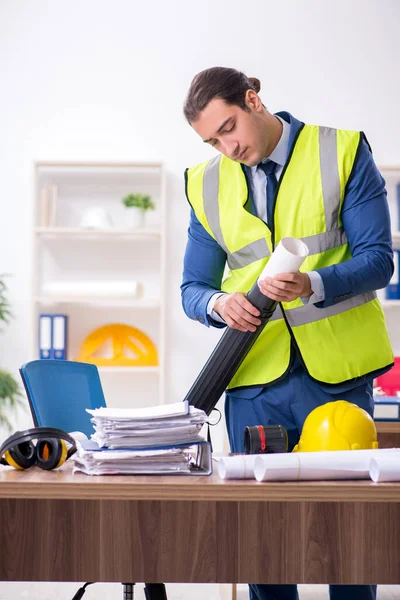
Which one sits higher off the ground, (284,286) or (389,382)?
(284,286)

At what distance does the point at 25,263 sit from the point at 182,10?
1796 millimetres

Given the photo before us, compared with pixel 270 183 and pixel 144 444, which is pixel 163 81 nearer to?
pixel 270 183

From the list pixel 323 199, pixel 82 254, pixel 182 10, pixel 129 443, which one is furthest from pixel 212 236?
pixel 182 10

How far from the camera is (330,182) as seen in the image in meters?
1.65

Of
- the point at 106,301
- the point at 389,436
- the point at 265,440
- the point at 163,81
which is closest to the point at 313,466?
the point at 265,440

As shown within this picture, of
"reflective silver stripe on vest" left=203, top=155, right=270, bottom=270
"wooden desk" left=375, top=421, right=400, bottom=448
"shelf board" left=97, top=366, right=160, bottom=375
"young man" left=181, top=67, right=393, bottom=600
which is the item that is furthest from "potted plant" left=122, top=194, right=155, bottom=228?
"young man" left=181, top=67, right=393, bottom=600

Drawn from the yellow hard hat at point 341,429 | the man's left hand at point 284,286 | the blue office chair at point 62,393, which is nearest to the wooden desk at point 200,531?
the yellow hard hat at point 341,429

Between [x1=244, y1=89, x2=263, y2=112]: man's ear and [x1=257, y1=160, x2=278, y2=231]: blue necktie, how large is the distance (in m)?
0.13

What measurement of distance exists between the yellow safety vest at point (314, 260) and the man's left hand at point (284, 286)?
21 cm

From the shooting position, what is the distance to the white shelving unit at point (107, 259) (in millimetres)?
4500

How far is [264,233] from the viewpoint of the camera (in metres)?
1.68

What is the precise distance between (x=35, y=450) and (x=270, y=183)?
33.4 inches

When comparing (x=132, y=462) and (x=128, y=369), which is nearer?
(x=132, y=462)

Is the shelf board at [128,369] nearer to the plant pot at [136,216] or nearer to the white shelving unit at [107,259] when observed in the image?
the white shelving unit at [107,259]
